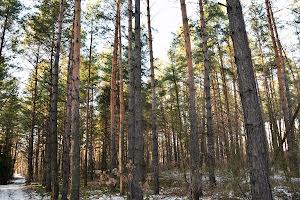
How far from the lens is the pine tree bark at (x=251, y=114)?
365 centimetres

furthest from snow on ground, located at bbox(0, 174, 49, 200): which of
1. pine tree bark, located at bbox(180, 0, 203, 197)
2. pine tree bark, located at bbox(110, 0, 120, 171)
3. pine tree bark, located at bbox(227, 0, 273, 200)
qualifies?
pine tree bark, located at bbox(227, 0, 273, 200)

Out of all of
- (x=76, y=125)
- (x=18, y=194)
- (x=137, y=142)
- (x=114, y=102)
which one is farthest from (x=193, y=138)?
(x=18, y=194)

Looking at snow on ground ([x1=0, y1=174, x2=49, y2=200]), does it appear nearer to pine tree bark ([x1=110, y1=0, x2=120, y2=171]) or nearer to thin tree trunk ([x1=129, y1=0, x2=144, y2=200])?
pine tree bark ([x1=110, y1=0, x2=120, y2=171])

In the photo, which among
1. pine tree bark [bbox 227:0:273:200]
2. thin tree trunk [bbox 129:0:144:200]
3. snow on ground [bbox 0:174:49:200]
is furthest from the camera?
snow on ground [bbox 0:174:49:200]

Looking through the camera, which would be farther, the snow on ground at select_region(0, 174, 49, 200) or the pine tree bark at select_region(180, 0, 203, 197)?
the snow on ground at select_region(0, 174, 49, 200)

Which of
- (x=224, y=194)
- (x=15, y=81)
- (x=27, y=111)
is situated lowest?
(x=224, y=194)

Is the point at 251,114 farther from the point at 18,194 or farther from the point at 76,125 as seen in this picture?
the point at 18,194

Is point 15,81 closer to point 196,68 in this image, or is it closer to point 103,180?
point 196,68

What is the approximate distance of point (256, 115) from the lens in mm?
3861

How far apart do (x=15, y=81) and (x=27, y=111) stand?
4.30 m

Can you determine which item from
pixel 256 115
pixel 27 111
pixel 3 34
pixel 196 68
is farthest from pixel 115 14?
pixel 27 111

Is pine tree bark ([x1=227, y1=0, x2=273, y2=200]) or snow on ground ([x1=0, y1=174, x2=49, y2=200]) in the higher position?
pine tree bark ([x1=227, y1=0, x2=273, y2=200])

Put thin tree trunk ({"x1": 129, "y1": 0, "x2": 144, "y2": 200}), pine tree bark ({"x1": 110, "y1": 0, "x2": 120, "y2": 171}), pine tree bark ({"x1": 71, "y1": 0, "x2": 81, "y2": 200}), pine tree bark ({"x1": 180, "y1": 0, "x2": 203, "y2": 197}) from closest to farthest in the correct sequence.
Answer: thin tree trunk ({"x1": 129, "y1": 0, "x2": 144, "y2": 200}) < pine tree bark ({"x1": 71, "y1": 0, "x2": 81, "y2": 200}) < pine tree bark ({"x1": 180, "y1": 0, "x2": 203, "y2": 197}) < pine tree bark ({"x1": 110, "y1": 0, "x2": 120, "y2": 171})

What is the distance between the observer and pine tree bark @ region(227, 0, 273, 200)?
365 cm
